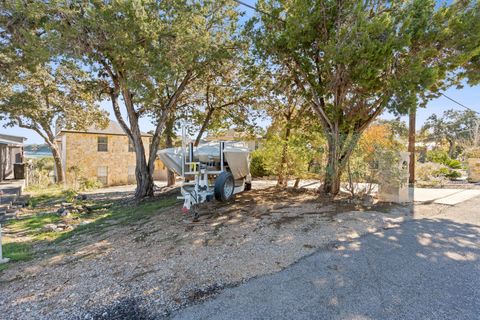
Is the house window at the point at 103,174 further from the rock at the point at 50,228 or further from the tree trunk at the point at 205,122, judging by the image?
the rock at the point at 50,228

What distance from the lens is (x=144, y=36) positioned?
24.2 feet

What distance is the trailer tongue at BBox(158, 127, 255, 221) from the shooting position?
665 cm

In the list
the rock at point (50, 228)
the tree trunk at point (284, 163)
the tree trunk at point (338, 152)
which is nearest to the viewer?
the rock at point (50, 228)

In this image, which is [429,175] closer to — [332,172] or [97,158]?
[332,172]

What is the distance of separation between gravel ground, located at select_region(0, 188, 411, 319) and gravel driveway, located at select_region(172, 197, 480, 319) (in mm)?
334

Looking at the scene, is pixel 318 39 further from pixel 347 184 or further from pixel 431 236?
pixel 431 236

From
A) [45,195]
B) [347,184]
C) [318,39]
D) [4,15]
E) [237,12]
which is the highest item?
[237,12]

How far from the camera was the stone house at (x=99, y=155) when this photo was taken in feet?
64.5

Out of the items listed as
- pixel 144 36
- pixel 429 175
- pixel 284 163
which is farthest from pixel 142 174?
pixel 429 175

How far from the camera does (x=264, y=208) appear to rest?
7594 mm

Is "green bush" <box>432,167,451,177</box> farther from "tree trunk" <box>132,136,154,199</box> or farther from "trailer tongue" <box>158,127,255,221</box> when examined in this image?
"tree trunk" <box>132,136,154,199</box>

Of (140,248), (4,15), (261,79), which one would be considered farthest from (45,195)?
(261,79)

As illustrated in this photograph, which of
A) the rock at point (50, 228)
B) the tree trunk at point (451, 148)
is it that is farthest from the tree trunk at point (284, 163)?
the tree trunk at point (451, 148)

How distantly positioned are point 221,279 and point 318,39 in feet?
22.6
